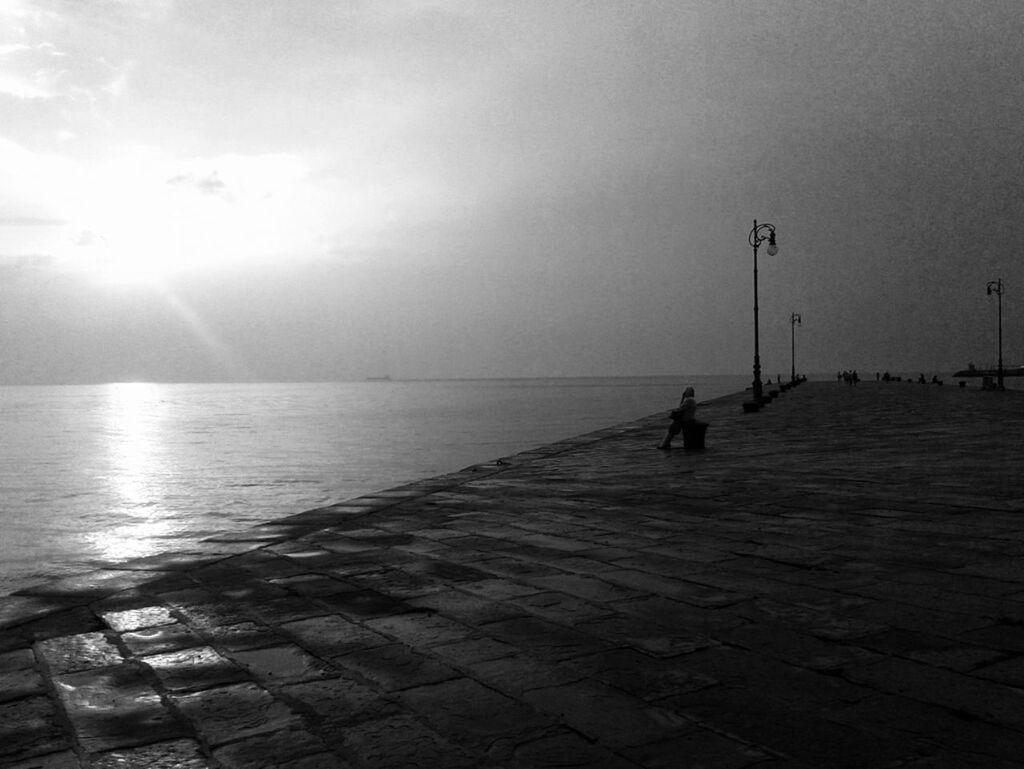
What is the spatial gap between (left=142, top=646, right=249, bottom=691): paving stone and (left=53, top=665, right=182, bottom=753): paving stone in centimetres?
10

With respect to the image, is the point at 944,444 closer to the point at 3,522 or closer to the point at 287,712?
the point at 287,712

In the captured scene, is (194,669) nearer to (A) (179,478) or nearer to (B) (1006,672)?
(B) (1006,672)

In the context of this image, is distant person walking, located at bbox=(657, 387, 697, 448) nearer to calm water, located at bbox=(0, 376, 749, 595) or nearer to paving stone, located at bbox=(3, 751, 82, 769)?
calm water, located at bbox=(0, 376, 749, 595)

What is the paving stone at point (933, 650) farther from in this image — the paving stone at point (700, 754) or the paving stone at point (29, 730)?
the paving stone at point (29, 730)

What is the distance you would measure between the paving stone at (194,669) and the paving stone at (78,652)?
24 centimetres

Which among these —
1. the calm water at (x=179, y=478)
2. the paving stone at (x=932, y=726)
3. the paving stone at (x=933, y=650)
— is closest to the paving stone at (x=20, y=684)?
the paving stone at (x=932, y=726)

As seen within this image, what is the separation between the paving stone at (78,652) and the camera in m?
3.99

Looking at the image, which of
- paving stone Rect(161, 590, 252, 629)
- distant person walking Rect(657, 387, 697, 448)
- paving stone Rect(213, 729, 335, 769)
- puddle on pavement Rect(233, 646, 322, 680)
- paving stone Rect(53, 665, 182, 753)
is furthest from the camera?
distant person walking Rect(657, 387, 697, 448)

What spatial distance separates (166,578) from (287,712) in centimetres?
307

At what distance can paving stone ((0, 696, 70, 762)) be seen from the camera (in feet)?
9.89

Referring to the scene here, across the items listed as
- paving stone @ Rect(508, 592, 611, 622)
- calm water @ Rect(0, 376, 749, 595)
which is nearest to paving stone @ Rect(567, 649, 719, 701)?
paving stone @ Rect(508, 592, 611, 622)

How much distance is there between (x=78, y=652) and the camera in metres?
4.22

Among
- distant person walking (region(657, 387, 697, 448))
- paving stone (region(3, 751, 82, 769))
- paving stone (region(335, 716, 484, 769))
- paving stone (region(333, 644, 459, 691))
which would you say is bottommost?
paving stone (region(3, 751, 82, 769))

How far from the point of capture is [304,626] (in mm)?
4469
